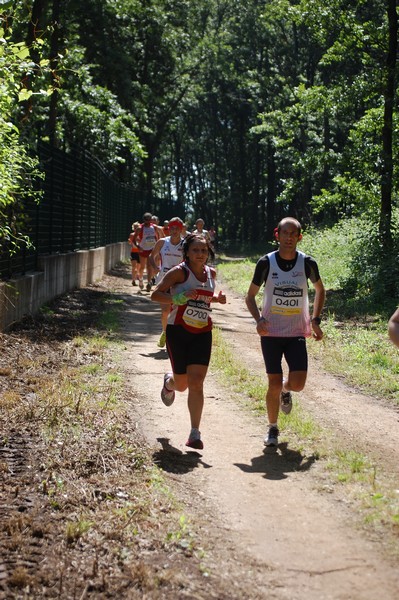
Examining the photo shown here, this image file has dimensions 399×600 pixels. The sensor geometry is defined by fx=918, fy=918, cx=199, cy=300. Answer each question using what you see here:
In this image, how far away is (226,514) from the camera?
5.71m

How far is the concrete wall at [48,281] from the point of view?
40.2 ft

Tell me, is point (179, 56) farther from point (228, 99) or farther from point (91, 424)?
point (91, 424)

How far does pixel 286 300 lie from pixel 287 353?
17.7 inches

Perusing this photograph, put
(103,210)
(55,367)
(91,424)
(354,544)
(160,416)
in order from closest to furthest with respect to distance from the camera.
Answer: (354,544)
(91,424)
(160,416)
(55,367)
(103,210)

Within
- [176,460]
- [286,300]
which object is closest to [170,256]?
[286,300]

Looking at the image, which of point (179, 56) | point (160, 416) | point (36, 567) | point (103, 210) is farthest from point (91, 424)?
point (179, 56)

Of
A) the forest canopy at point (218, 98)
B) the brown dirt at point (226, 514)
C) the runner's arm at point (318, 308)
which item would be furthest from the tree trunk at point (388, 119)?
the runner's arm at point (318, 308)

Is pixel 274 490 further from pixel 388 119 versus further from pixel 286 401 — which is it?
pixel 388 119

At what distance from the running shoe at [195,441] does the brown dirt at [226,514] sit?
97 mm

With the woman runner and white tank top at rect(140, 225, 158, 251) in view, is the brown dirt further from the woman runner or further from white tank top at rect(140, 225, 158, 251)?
white tank top at rect(140, 225, 158, 251)

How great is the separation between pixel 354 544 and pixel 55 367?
237 inches

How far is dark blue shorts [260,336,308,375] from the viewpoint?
7531 mm

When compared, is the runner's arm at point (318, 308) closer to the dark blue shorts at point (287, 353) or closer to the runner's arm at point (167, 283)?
the dark blue shorts at point (287, 353)

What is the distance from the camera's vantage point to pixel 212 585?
14.8 feet
